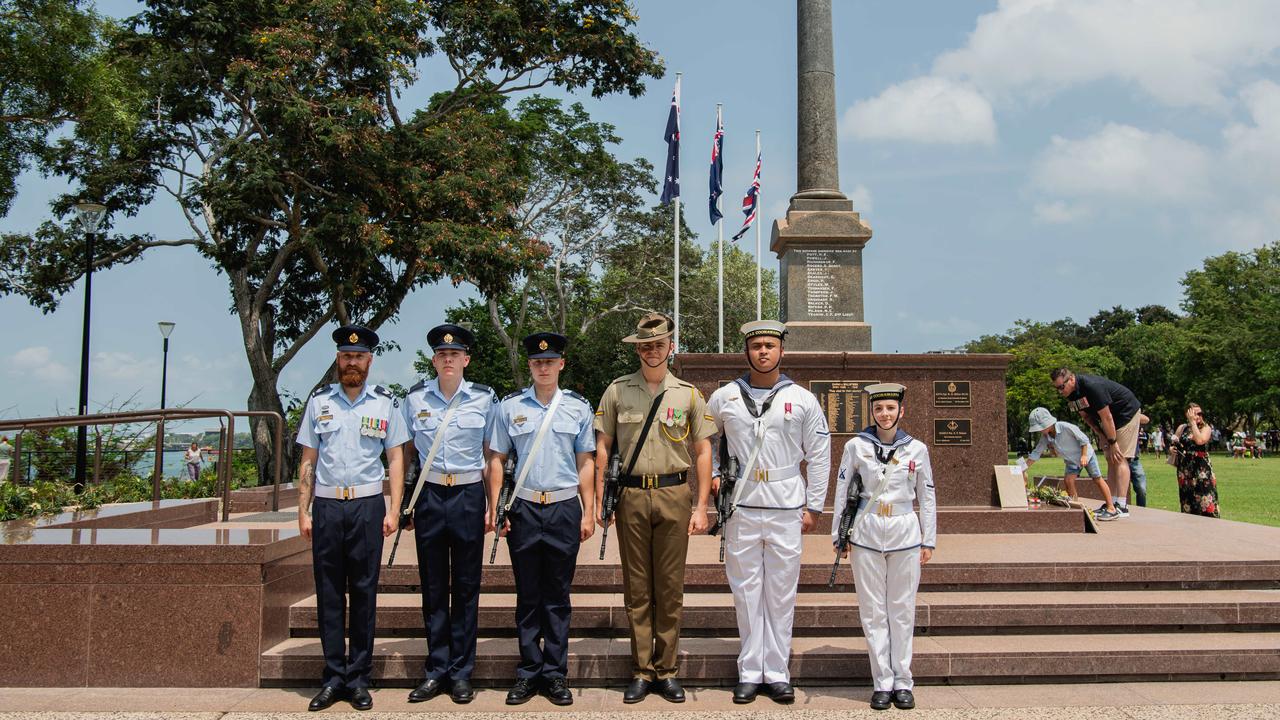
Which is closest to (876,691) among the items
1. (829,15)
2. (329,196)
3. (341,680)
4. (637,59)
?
(341,680)

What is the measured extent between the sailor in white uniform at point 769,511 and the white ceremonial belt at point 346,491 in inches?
76.3

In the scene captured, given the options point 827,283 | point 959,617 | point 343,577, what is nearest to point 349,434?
point 343,577

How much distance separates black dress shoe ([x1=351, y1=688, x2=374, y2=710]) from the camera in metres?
4.88

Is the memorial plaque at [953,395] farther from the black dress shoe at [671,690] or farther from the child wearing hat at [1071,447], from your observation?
the black dress shoe at [671,690]

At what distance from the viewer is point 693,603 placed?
19.6ft

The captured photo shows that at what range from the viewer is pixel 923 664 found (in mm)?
5297

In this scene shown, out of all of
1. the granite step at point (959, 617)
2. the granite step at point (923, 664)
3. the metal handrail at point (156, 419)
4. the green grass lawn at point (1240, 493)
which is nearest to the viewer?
the granite step at point (923, 664)

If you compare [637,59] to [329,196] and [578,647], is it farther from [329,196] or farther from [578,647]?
[578,647]

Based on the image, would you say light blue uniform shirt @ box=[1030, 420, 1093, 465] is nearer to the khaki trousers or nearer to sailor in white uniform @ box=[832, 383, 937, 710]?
sailor in white uniform @ box=[832, 383, 937, 710]

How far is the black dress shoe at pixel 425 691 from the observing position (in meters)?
4.98

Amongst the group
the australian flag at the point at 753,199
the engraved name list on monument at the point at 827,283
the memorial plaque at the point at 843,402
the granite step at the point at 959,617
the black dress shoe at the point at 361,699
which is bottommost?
the black dress shoe at the point at 361,699

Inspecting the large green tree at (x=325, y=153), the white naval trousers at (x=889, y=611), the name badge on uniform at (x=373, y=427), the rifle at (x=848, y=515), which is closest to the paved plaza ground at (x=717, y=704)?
the white naval trousers at (x=889, y=611)

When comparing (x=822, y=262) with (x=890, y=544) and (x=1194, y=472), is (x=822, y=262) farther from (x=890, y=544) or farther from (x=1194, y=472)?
(x=890, y=544)

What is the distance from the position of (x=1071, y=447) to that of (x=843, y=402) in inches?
104
